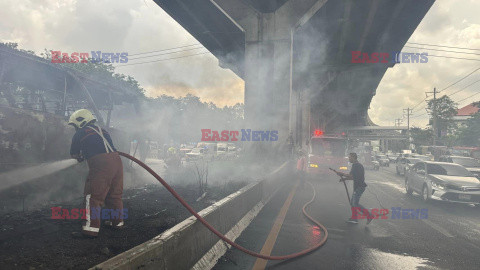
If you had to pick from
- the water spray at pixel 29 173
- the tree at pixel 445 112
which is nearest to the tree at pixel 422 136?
the tree at pixel 445 112

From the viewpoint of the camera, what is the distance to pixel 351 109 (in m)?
46.4

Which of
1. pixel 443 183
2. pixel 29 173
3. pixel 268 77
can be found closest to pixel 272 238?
pixel 29 173

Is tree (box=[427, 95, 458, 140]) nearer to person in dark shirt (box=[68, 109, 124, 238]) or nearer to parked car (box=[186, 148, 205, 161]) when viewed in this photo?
parked car (box=[186, 148, 205, 161])

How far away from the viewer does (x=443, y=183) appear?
943 cm

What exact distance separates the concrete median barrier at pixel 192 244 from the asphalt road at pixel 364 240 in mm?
216

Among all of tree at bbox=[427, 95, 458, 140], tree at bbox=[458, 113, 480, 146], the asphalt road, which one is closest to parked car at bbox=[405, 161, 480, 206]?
the asphalt road

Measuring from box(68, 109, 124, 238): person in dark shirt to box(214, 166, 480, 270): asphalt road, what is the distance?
1.68 meters

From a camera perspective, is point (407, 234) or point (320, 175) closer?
point (407, 234)

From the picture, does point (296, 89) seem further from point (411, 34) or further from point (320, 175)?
point (320, 175)

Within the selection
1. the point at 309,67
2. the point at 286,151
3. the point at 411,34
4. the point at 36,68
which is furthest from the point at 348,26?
the point at 36,68

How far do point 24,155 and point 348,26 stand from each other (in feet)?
57.3

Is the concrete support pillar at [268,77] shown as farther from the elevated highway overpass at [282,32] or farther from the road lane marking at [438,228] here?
the road lane marking at [438,228]

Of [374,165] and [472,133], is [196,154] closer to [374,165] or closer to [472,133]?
[374,165]

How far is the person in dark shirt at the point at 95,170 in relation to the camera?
373 cm
